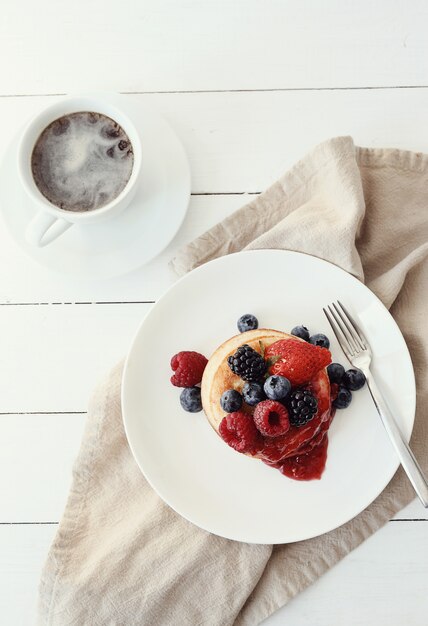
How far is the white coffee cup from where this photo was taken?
5.54 ft

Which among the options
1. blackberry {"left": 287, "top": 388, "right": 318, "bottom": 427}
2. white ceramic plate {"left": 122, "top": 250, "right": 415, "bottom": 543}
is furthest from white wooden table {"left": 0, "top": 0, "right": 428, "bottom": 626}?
blackberry {"left": 287, "top": 388, "right": 318, "bottom": 427}

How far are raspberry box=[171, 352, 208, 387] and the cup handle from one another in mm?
374

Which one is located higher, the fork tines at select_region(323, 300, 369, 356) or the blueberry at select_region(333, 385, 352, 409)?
the fork tines at select_region(323, 300, 369, 356)

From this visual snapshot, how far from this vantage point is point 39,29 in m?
1.94

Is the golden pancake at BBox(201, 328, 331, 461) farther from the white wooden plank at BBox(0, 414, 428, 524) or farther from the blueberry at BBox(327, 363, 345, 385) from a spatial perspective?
the white wooden plank at BBox(0, 414, 428, 524)

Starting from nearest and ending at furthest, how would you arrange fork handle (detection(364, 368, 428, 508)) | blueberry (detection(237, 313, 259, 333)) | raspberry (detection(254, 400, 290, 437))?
raspberry (detection(254, 400, 290, 437)), fork handle (detection(364, 368, 428, 508)), blueberry (detection(237, 313, 259, 333))

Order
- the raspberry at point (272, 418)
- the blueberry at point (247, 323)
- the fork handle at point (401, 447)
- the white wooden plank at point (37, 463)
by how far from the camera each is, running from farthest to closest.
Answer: the white wooden plank at point (37, 463), the blueberry at point (247, 323), the fork handle at point (401, 447), the raspberry at point (272, 418)

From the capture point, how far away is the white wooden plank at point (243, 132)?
1.89 m

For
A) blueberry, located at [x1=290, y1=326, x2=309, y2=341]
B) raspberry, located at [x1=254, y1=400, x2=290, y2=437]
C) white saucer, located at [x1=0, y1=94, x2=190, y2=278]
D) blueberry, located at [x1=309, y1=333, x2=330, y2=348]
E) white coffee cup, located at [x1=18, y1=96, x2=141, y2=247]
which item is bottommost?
raspberry, located at [x1=254, y1=400, x2=290, y2=437]

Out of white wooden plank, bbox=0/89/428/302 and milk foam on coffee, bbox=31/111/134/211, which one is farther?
white wooden plank, bbox=0/89/428/302

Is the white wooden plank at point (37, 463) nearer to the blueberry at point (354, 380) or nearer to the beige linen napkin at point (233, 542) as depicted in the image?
the beige linen napkin at point (233, 542)

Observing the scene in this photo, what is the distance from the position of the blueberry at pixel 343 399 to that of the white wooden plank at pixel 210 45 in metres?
0.76

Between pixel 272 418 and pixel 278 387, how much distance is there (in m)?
0.06

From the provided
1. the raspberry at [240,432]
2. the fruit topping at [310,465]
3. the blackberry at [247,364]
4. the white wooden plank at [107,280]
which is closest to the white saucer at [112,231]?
the white wooden plank at [107,280]
